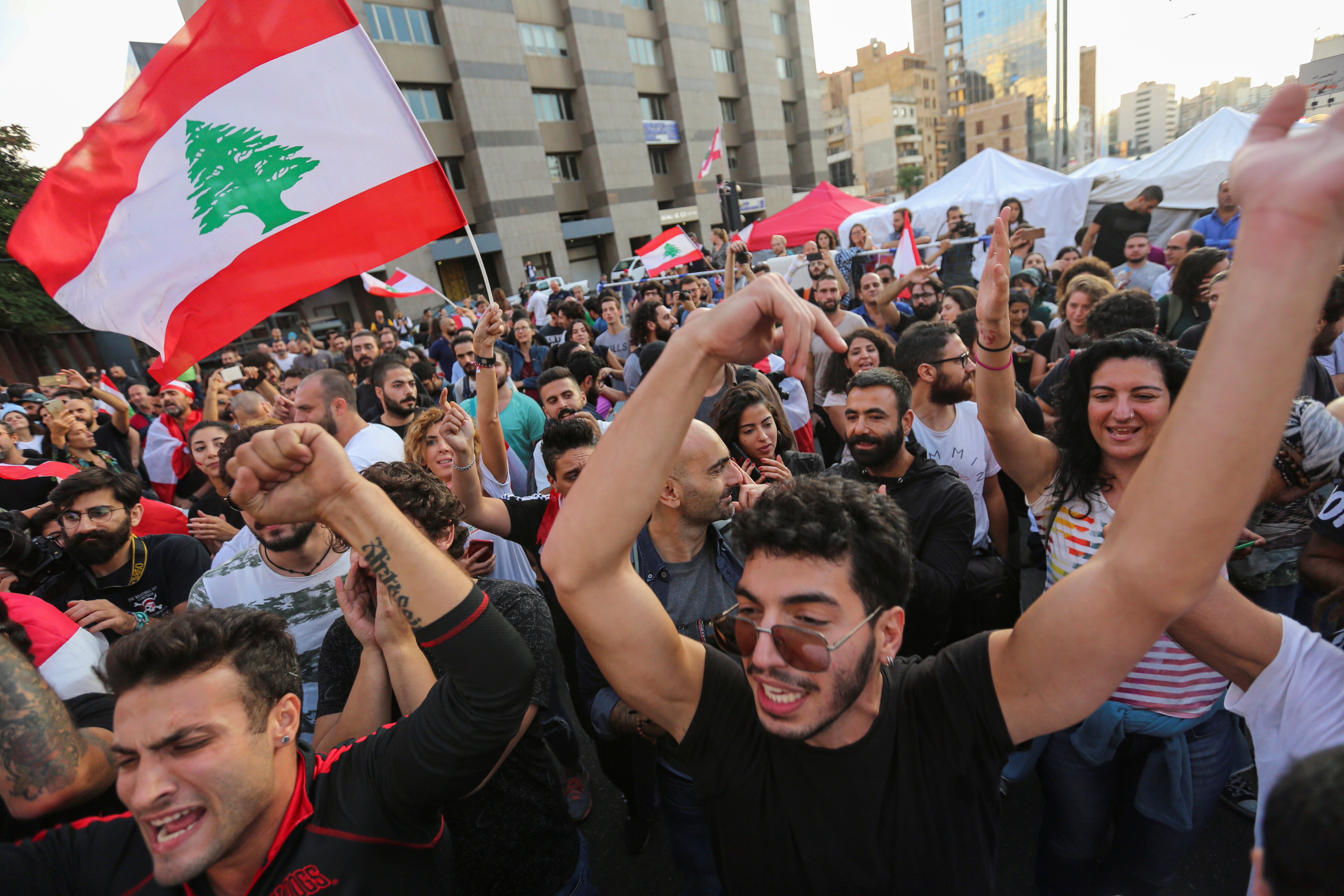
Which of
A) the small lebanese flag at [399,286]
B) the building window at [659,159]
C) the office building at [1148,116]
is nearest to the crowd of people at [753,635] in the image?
the small lebanese flag at [399,286]

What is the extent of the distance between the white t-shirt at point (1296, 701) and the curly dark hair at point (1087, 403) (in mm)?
785

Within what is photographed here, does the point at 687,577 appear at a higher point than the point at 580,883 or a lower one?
higher

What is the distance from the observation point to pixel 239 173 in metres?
2.83

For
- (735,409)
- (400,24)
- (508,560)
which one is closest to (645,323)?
(735,409)

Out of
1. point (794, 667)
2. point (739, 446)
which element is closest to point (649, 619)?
point (794, 667)

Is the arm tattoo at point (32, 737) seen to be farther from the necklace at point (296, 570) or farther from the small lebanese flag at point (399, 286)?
the small lebanese flag at point (399, 286)

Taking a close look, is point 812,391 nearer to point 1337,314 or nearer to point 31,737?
point 1337,314

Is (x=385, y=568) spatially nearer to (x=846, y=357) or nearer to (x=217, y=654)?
(x=217, y=654)

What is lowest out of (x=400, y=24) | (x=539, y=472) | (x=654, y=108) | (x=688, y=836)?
(x=688, y=836)

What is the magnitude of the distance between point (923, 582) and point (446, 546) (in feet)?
6.12

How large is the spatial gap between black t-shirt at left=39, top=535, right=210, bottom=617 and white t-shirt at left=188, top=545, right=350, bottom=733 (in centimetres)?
33

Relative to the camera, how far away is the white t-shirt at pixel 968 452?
3.39m

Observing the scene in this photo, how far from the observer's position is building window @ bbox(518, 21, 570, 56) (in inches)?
1307

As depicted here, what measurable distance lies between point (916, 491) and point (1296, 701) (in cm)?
144
